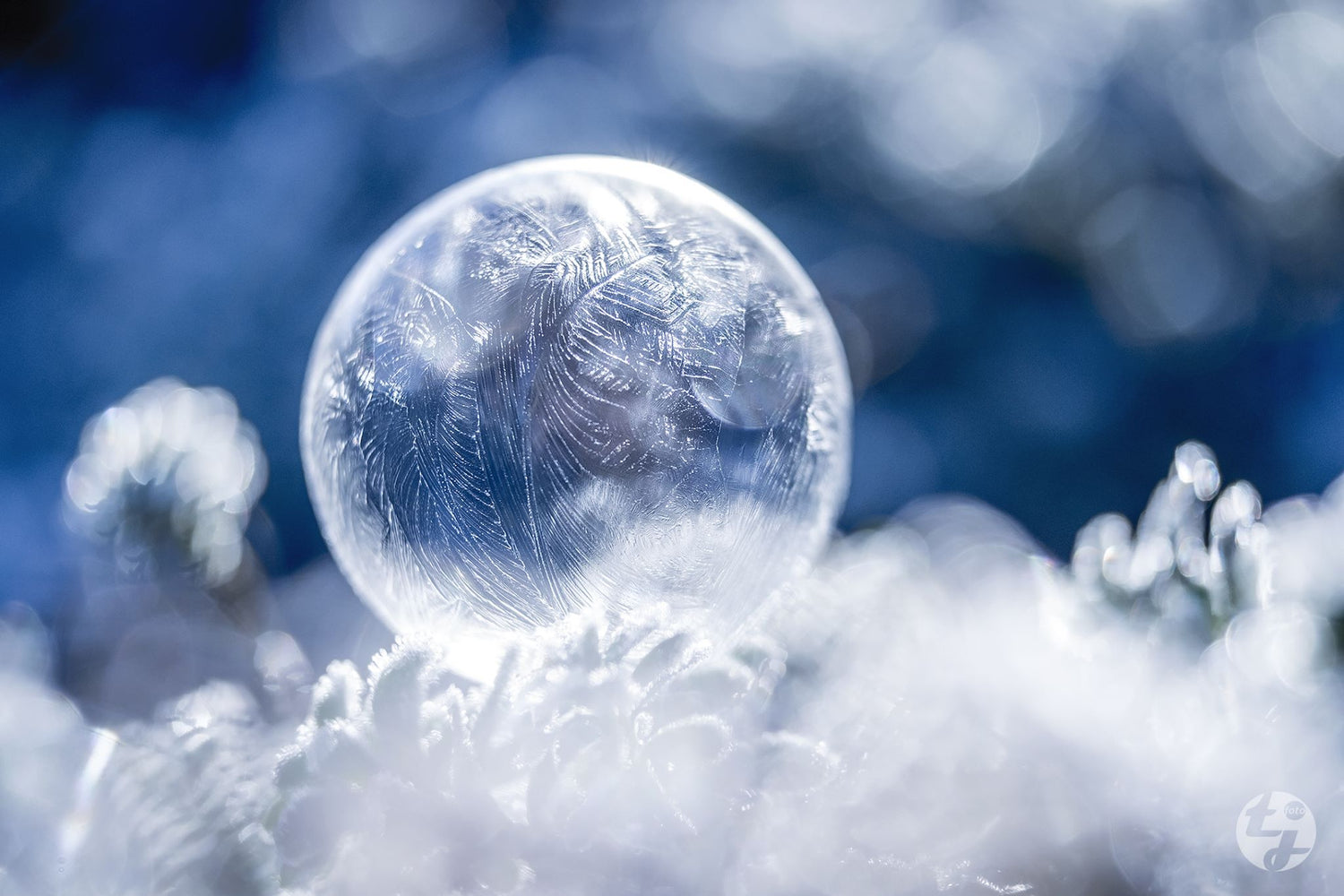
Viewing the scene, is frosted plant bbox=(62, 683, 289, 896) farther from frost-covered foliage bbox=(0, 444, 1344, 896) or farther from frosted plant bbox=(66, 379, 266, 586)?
frosted plant bbox=(66, 379, 266, 586)

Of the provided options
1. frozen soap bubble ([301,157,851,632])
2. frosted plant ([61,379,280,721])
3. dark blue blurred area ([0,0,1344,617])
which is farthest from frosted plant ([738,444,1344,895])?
dark blue blurred area ([0,0,1344,617])

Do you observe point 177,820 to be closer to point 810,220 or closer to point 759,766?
point 759,766

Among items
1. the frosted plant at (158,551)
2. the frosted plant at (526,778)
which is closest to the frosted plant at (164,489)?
the frosted plant at (158,551)

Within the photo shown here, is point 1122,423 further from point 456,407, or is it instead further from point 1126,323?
point 456,407

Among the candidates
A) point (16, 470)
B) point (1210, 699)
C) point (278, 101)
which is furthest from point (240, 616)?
point (278, 101)

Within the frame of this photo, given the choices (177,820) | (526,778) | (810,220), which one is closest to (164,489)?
(177,820)

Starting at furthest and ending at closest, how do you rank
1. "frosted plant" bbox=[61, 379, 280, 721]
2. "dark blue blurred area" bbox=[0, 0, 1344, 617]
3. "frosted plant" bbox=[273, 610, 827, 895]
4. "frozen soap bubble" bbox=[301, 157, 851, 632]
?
"dark blue blurred area" bbox=[0, 0, 1344, 617]
"frosted plant" bbox=[61, 379, 280, 721]
"frozen soap bubble" bbox=[301, 157, 851, 632]
"frosted plant" bbox=[273, 610, 827, 895]

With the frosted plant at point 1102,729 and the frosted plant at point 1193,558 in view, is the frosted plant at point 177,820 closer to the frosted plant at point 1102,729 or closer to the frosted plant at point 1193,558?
the frosted plant at point 1102,729
